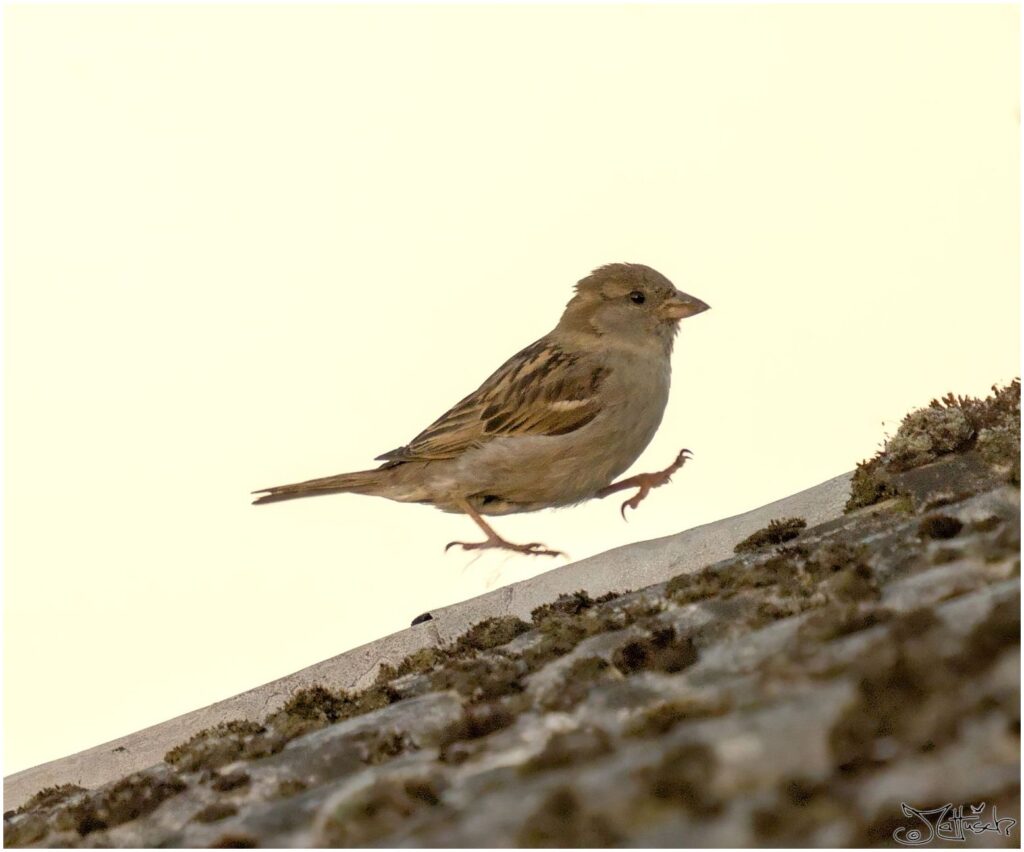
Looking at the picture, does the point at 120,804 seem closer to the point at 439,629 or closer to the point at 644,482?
Result: the point at 439,629

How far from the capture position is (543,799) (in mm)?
2514

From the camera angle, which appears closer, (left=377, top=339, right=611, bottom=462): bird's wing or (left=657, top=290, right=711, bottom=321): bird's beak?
(left=377, top=339, right=611, bottom=462): bird's wing

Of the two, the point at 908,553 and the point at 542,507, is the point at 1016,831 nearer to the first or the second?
the point at 908,553

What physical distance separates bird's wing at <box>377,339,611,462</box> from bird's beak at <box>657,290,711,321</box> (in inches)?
22.8

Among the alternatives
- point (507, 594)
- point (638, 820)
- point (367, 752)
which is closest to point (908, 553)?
point (638, 820)

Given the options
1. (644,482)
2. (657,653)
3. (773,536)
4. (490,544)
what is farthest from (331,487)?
(657,653)

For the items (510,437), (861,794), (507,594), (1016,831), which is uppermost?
(510,437)

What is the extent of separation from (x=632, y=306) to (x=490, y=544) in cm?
172

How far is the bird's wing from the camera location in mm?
7258

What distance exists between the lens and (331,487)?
7.73 meters

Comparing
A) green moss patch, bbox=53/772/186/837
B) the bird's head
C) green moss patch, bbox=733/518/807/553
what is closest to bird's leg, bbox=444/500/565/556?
the bird's head

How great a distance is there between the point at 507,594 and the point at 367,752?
2537mm

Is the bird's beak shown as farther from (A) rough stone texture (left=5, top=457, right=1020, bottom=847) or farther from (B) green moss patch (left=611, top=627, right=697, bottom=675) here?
(B) green moss patch (left=611, top=627, right=697, bottom=675)

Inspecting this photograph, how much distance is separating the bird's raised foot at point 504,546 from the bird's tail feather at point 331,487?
765 millimetres
